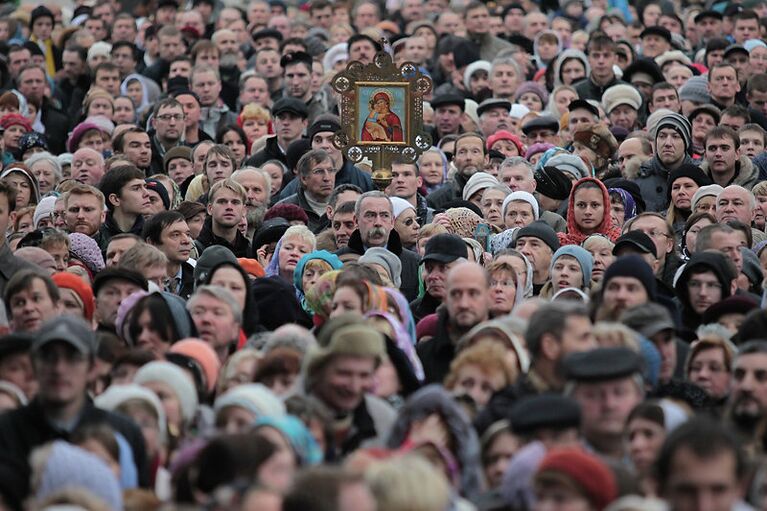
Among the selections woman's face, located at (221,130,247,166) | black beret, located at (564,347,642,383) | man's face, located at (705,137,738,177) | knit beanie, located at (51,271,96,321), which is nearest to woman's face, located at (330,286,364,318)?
knit beanie, located at (51,271,96,321)

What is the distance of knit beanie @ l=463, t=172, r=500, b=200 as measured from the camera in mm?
17800

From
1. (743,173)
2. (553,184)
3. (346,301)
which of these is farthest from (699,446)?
(743,173)

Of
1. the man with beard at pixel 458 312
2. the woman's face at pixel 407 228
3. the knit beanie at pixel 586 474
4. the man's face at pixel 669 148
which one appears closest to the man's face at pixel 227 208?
the woman's face at pixel 407 228

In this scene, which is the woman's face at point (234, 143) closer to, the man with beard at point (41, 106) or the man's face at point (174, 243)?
the man with beard at point (41, 106)

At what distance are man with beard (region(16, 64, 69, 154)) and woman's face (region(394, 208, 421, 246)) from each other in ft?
22.9

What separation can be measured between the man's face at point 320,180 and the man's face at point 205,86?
4.51 metres

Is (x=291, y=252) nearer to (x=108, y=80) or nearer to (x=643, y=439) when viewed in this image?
(x=643, y=439)

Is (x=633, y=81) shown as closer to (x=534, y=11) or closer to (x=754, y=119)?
(x=754, y=119)

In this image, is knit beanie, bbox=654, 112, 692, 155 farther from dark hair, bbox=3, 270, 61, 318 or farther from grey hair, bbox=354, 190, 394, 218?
dark hair, bbox=3, 270, 61, 318

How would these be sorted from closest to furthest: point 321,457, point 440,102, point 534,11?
point 321,457 < point 440,102 < point 534,11

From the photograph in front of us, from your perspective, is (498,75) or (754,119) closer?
(754,119)

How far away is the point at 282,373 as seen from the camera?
10.5 metres

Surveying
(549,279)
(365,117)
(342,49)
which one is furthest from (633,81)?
(549,279)

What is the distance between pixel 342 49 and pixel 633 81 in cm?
347
